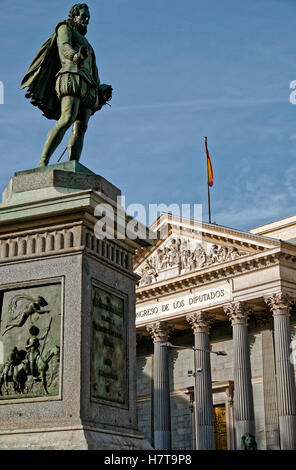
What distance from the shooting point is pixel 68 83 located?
713 centimetres

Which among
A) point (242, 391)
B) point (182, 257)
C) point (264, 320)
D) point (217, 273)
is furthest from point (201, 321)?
point (242, 391)

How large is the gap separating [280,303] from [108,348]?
30.6m

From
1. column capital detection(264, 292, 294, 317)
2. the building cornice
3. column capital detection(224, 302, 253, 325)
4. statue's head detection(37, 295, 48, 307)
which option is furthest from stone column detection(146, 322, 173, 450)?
statue's head detection(37, 295, 48, 307)

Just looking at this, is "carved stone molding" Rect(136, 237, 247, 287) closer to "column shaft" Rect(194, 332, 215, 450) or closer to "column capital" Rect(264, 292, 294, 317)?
"column capital" Rect(264, 292, 294, 317)

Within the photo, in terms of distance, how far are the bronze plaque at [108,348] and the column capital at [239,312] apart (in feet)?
104

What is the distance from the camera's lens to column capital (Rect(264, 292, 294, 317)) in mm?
36250

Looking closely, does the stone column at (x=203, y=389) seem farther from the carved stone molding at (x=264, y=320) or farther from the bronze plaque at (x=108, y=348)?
the bronze plaque at (x=108, y=348)

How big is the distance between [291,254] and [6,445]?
1266 inches

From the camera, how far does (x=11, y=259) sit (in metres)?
6.58

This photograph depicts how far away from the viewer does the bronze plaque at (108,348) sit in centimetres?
627

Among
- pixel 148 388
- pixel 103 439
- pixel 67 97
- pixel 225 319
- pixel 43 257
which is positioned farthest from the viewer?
pixel 148 388

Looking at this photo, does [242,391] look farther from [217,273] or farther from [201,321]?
[217,273]

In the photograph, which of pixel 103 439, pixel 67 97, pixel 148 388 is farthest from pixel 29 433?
pixel 148 388
